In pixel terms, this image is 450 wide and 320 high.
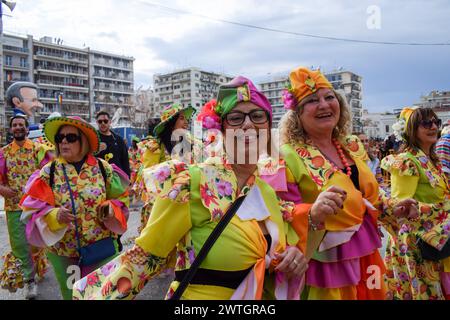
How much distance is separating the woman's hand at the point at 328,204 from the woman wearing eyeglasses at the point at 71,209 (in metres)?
1.71

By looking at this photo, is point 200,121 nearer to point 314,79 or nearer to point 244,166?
point 244,166

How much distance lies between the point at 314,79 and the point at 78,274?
2.18 m

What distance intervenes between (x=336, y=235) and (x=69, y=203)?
6.33ft

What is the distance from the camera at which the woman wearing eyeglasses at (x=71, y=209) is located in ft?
8.99

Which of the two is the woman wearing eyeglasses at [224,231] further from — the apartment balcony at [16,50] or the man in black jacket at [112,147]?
the apartment balcony at [16,50]

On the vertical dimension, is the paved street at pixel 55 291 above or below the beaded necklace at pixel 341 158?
below

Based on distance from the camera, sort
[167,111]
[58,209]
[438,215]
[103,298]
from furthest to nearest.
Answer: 1. [167,111]
2. [438,215]
3. [58,209]
4. [103,298]

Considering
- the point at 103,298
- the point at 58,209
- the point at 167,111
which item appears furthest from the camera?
the point at 167,111

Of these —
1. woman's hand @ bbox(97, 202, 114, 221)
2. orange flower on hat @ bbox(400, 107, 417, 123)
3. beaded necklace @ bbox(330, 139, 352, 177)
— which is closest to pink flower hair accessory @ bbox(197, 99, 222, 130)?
beaded necklace @ bbox(330, 139, 352, 177)

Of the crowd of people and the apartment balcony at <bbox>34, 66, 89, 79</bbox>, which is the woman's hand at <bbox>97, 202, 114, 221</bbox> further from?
the apartment balcony at <bbox>34, 66, 89, 79</bbox>

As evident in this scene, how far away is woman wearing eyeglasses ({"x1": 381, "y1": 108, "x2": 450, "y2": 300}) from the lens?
2869 mm

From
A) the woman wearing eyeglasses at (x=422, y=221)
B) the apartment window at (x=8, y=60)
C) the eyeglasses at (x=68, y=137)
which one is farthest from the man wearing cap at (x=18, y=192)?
the apartment window at (x=8, y=60)

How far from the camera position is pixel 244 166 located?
1768mm
